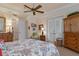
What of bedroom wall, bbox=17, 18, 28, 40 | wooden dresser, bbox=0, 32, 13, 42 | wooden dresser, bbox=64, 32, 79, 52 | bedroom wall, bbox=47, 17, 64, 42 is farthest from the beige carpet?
wooden dresser, bbox=0, 32, 13, 42

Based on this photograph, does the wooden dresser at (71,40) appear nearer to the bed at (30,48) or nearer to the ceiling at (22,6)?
the bed at (30,48)

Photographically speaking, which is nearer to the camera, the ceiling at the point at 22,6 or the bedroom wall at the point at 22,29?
the ceiling at the point at 22,6

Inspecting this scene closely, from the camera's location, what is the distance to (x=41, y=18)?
267 centimetres

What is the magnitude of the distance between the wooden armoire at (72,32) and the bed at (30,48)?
0.27 meters

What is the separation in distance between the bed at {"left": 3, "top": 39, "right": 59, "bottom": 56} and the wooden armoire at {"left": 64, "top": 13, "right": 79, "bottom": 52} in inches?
10.5

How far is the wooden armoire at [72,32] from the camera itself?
2561 mm

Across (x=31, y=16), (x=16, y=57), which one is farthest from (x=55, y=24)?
(x=16, y=57)

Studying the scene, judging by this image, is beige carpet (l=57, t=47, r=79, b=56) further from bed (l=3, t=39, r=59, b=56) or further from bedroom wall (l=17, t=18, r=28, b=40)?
bedroom wall (l=17, t=18, r=28, b=40)

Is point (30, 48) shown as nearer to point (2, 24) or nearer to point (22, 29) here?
point (22, 29)

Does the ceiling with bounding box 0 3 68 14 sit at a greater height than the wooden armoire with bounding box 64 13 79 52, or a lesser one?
greater

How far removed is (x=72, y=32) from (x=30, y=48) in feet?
2.54

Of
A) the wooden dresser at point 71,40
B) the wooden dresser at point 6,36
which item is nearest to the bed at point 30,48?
the wooden dresser at point 6,36

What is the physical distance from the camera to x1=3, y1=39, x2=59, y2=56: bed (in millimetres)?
2533

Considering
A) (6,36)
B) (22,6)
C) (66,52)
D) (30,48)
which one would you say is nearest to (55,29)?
(66,52)
